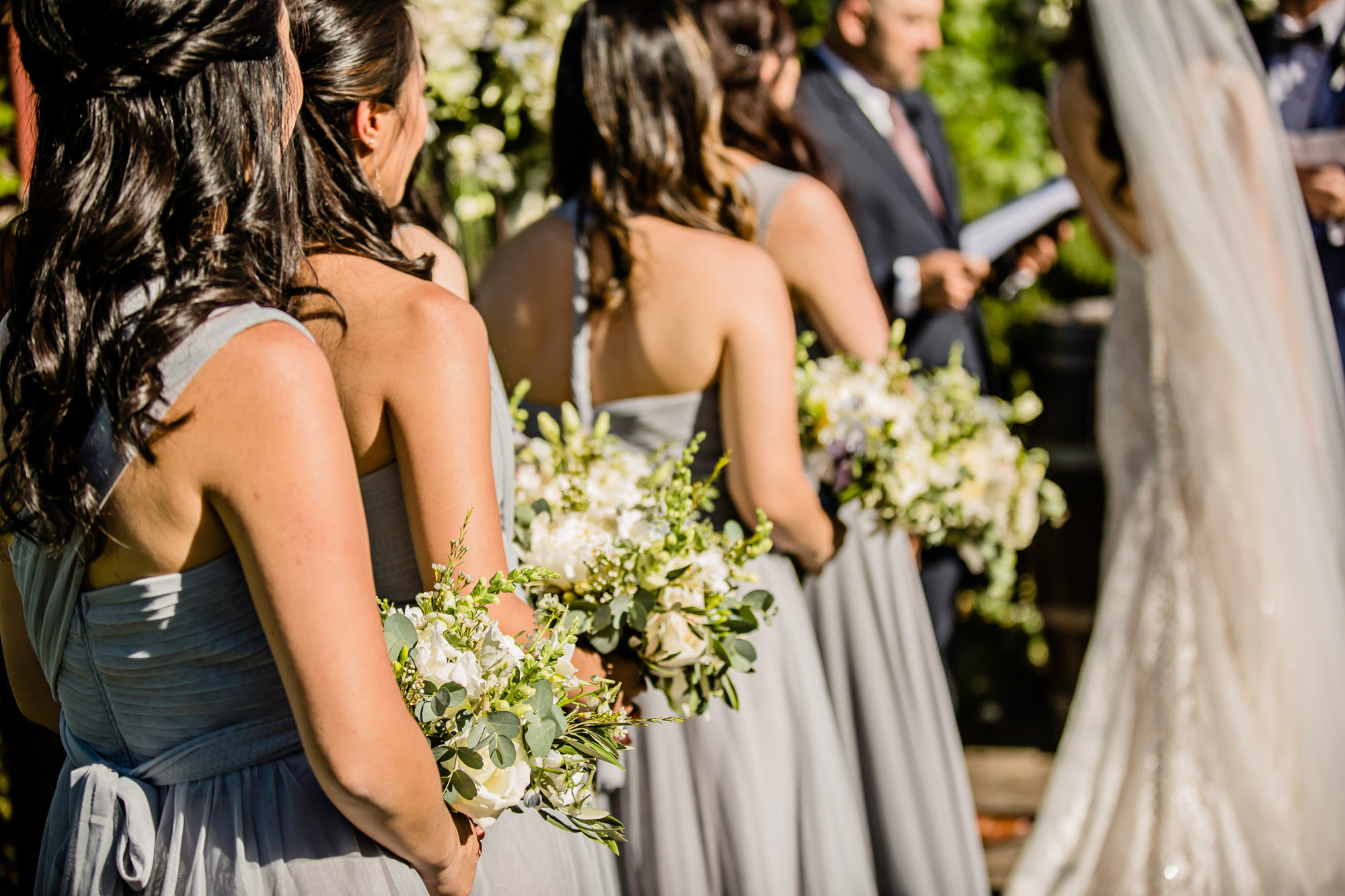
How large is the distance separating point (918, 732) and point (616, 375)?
45.5 inches

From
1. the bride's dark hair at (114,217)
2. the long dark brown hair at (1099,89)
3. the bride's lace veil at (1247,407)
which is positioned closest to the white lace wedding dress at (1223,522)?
the bride's lace veil at (1247,407)

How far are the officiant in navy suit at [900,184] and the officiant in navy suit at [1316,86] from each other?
32.6 inches

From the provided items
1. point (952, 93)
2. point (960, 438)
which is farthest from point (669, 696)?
point (952, 93)

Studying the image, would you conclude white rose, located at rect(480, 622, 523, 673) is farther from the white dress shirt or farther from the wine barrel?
the wine barrel

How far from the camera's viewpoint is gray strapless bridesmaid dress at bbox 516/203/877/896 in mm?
2125

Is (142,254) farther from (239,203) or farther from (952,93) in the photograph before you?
(952,93)

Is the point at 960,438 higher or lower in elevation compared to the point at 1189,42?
lower

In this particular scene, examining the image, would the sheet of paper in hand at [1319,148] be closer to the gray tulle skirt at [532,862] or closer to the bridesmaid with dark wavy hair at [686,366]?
the bridesmaid with dark wavy hair at [686,366]

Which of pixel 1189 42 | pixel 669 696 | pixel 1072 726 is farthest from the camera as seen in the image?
pixel 1072 726

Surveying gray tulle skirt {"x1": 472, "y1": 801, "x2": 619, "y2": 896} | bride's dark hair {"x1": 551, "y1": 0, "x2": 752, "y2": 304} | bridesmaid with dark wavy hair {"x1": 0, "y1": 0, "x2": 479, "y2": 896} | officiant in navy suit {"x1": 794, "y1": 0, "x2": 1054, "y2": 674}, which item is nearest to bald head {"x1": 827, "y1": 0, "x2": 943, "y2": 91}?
officiant in navy suit {"x1": 794, "y1": 0, "x2": 1054, "y2": 674}

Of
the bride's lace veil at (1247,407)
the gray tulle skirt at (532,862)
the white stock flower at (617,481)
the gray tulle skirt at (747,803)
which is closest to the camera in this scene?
the gray tulle skirt at (532,862)

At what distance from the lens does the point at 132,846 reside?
1.29 meters

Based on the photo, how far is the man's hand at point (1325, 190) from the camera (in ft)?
10.6

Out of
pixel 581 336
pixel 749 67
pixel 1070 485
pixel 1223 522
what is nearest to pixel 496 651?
pixel 581 336
